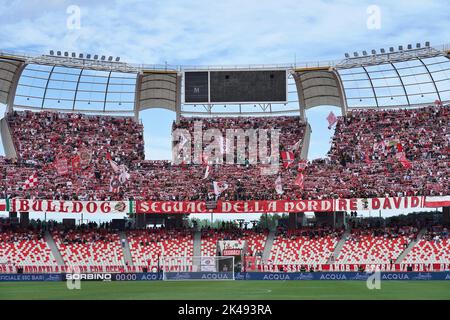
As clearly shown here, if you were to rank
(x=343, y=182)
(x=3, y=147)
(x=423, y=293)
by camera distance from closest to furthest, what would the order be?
(x=423, y=293) → (x=343, y=182) → (x=3, y=147)

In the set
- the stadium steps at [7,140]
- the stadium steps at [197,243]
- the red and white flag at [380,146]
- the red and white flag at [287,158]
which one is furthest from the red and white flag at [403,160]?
A: the stadium steps at [7,140]

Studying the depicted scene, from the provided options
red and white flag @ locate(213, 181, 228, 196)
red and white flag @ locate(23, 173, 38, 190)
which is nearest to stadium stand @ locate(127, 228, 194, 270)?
red and white flag @ locate(213, 181, 228, 196)

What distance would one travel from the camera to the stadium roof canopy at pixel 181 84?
72.3m

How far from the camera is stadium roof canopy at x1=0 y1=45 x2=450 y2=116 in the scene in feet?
237

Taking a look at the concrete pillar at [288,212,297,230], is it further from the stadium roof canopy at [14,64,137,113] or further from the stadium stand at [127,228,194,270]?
the stadium roof canopy at [14,64,137,113]

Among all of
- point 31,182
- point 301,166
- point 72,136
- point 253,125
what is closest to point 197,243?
point 301,166

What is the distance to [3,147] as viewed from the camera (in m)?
77.1

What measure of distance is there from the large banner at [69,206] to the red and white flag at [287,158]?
17878 millimetres

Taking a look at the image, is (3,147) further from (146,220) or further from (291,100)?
(291,100)

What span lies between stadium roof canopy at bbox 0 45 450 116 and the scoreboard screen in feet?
3.12

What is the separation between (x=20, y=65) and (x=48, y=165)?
1117cm

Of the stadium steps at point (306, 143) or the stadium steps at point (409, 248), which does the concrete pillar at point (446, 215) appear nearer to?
the stadium steps at point (409, 248)

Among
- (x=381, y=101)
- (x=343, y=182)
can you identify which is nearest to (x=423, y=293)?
(x=343, y=182)

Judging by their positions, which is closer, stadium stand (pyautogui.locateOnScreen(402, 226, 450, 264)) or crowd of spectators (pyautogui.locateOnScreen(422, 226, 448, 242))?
stadium stand (pyautogui.locateOnScreen(402, 226, 450, 264))
